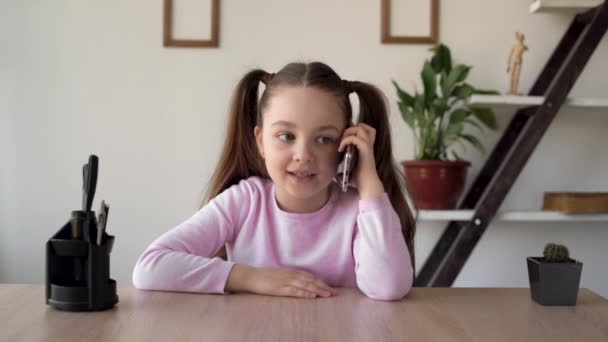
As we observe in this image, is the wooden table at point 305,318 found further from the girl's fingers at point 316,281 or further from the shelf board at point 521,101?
the shelf board at point 521,101

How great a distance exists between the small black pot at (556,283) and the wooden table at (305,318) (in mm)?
19

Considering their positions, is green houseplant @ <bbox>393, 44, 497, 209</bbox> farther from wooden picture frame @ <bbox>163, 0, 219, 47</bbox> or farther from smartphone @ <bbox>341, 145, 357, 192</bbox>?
smartphone @ <bbox>341, 145, 357, 192</bbox>

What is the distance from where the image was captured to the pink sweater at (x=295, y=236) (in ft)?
4.15

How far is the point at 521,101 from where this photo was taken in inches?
98.0

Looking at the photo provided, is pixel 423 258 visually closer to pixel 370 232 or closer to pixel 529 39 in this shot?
pixel 529 39

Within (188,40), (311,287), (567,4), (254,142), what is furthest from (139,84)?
(311,287)

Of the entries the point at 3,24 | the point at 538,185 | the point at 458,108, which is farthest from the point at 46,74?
the point at 538,185

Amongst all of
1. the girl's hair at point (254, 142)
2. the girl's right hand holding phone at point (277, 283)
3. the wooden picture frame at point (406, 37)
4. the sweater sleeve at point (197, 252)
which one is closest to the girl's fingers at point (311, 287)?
the girl's right hand holding phone at point (277, 283)

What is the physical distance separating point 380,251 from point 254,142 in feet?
1.42

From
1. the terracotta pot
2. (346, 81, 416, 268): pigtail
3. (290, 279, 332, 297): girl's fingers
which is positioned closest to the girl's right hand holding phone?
(290, 279, 332, 297): girl's fingers

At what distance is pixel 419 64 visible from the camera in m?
2.71

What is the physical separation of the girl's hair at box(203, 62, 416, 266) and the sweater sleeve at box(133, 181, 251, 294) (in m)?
0.07

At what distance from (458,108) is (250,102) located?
1366mm

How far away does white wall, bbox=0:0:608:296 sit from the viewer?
8.76 ft
